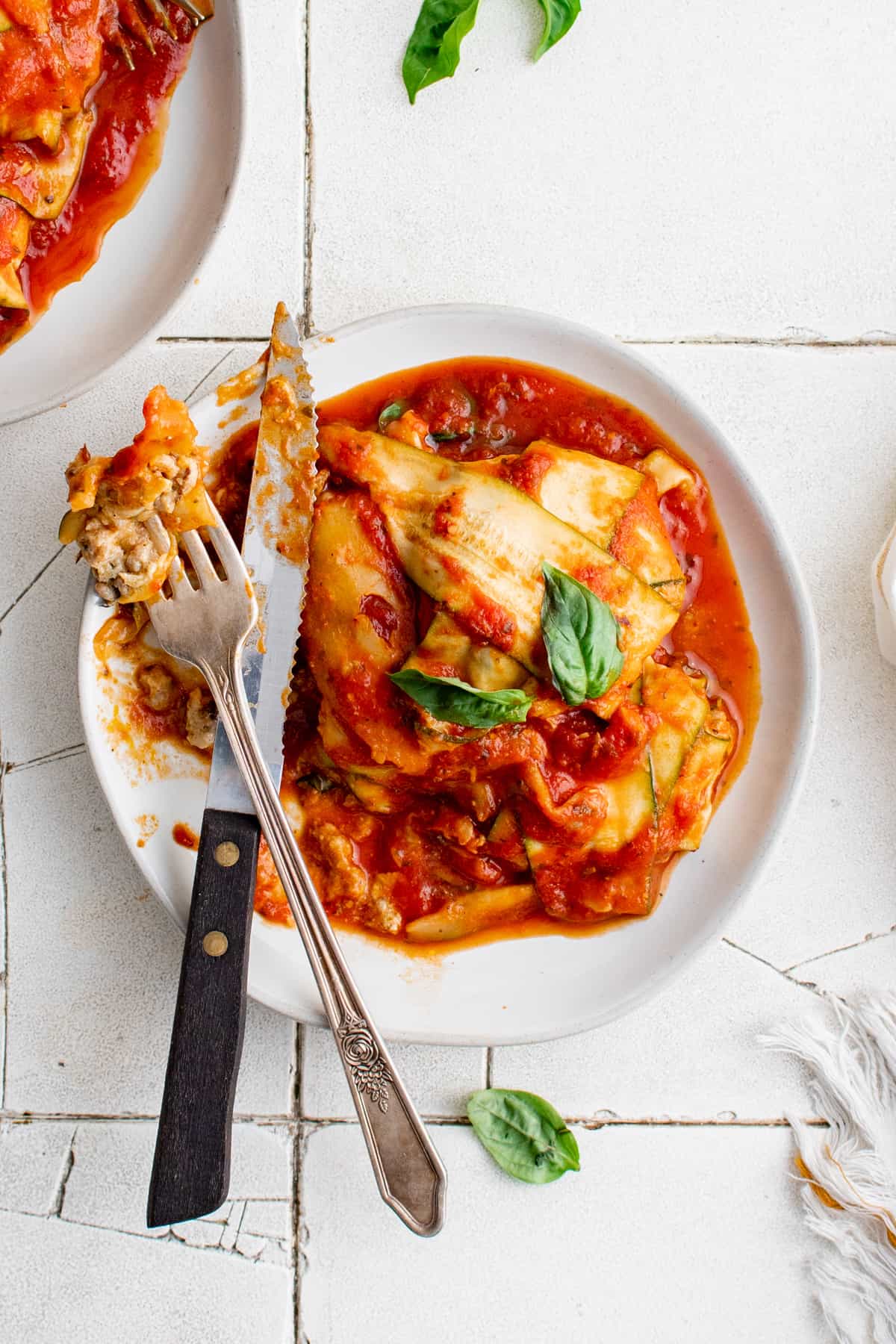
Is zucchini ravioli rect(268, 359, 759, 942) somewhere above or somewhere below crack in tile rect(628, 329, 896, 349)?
below

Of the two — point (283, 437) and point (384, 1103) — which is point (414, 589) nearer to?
point (283, 437)

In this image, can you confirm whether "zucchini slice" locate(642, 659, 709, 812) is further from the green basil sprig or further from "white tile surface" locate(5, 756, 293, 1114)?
the green basil sprig

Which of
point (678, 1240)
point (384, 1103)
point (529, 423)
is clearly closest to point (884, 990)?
point (678, 1240)

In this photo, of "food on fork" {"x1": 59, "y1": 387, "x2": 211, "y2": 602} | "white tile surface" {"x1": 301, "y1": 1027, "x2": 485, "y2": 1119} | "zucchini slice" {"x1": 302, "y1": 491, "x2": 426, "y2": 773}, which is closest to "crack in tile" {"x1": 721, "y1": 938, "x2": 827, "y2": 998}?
"white tile surface" {"x1": 301, "y1": 1027, "x2": 485, "y2": 1119}

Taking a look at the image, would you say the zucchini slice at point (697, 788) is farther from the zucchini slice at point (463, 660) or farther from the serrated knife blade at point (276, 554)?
the serrated knife blade at point (276, 554)

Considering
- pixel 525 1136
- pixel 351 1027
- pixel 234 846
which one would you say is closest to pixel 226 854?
pixel 234 846

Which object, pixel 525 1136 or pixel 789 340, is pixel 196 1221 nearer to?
pixel 525 1136

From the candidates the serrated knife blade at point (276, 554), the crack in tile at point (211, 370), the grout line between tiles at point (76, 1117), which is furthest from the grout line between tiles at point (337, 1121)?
→ the crack in tile at point (211, 370)

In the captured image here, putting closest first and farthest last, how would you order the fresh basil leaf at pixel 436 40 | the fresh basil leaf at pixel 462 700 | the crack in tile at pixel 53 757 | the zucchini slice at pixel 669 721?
the fresh basil leaf at pixel 462 700 → the zucchini slice at pixel 669 721 → the fresh basil leaf at pixel 436 40 → the crack in tile at pixel 53 757
